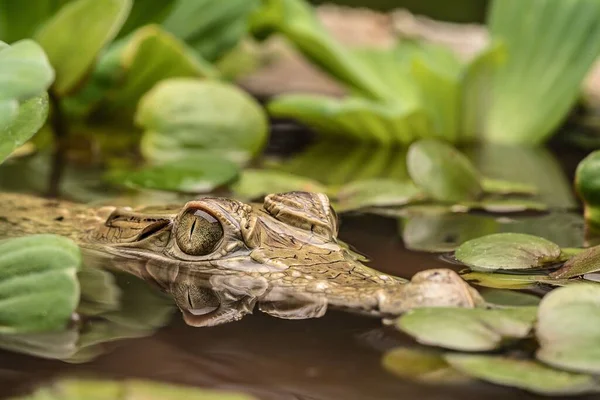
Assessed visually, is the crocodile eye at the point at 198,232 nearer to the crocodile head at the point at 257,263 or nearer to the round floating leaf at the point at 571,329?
the crocodile head at the point at 257,263

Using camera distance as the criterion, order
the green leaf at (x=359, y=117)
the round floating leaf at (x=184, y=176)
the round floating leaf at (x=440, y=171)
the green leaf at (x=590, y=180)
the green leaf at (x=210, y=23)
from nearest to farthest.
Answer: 1. the green leaf at (x=590, y=180)
2. the round floating leaf at (x=440, y=171)
3. the round floating leaf at (x=184, y=176)
4. the green leaf at (x=359, y=117)
5. the green leaf at (x=210, y=23)

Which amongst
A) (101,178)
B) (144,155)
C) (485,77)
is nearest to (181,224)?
(101,178)

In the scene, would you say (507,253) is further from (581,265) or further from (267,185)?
(267,185)

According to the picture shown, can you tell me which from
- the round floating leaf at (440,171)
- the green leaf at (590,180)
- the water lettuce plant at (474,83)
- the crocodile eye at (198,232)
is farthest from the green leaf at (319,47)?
the crocodile eye at (198,232)

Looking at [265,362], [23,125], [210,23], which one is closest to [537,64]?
[210,23]

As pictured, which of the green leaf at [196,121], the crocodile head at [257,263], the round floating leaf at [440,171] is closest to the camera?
the crocodile head at [257,263]

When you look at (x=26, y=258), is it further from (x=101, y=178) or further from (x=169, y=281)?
(x=101, y=178)

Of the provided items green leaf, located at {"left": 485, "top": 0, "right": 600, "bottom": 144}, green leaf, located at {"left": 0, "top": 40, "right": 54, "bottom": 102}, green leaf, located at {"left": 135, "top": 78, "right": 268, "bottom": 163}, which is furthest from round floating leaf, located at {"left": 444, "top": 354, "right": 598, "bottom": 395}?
green leaf, located at {"left": 485, "top": 0, "right": 600, "bottom": 144}
